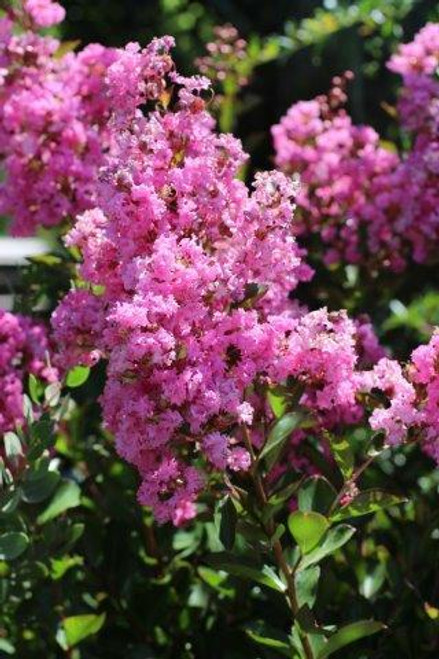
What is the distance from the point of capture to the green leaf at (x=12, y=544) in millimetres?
1516

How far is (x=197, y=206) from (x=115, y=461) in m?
0.70

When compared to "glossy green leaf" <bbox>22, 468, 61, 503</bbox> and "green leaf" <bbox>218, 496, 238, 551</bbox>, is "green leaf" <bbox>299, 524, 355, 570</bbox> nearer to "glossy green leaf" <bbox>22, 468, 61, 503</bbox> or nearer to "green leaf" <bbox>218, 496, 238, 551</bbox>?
"green leaf" <bbox>218, 496, 238, 551</bbox>

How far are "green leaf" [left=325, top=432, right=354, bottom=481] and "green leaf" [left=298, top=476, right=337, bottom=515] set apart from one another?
0.05m

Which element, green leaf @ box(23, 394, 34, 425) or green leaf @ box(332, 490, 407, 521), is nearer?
green leaf @ box(332, 490, 407, 521)

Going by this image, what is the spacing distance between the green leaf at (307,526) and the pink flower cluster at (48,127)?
30.6 inches

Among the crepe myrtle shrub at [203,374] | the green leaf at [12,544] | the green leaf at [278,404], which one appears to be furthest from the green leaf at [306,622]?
the green leaf at [12,544]

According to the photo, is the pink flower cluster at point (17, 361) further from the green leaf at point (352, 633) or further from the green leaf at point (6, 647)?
the green leaf at point (352, 633)

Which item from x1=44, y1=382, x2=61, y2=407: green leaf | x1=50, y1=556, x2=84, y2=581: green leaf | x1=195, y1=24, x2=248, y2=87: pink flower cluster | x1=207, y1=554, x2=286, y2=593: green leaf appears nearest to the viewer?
x1=207, y1=554, x2=286, y2=593: green leaf


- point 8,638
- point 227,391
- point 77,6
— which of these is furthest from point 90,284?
point 77,6

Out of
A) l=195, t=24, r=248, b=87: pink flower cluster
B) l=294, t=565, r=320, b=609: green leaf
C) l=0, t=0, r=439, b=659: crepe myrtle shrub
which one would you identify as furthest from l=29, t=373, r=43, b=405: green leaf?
l=195, t=24, r=248, b=87: pink flower cluster

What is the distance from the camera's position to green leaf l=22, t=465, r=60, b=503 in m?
1.58

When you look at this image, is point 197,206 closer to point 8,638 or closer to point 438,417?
point 438,417

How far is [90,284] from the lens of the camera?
1540mm

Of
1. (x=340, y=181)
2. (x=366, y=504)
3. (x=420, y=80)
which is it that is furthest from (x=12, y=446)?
(x=420, y=80)
